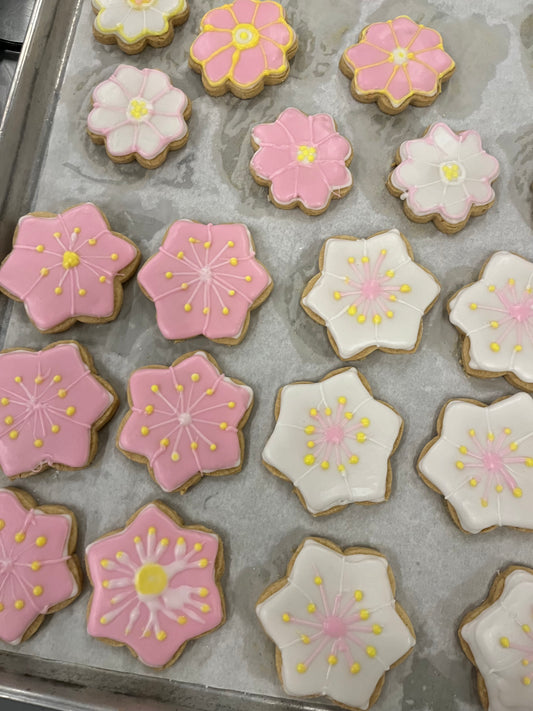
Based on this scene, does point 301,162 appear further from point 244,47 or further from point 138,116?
point 138,116

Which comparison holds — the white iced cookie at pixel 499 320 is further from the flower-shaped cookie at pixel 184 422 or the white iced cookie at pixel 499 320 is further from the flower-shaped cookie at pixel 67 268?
the flower-shaped cookie at pixel 67 268

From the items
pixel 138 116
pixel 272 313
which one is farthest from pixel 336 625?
pixel 138 116

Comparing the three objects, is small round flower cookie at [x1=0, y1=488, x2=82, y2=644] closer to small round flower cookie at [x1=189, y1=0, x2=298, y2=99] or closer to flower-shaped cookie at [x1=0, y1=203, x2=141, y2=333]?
flower-shaped cookie at [x1=0, y1=203, x2=141, y2=333]

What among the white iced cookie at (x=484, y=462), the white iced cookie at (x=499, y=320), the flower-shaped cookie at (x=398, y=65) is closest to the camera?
the white iced cookie at (x=484, y=462)

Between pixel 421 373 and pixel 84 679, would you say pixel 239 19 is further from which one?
pixel 84 679

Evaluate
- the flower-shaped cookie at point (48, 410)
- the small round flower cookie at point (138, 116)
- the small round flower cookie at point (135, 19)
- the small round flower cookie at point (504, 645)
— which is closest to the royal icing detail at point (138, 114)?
the small round flower cookie at point (138, 116)

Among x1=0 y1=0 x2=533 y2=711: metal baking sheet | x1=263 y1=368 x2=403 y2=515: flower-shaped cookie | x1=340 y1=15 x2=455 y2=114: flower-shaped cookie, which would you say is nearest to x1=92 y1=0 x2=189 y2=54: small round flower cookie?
x1=0 y1=0 x2=533 y2=711: metal baking sheet

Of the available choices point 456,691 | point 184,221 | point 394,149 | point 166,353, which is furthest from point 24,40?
point 456,691
